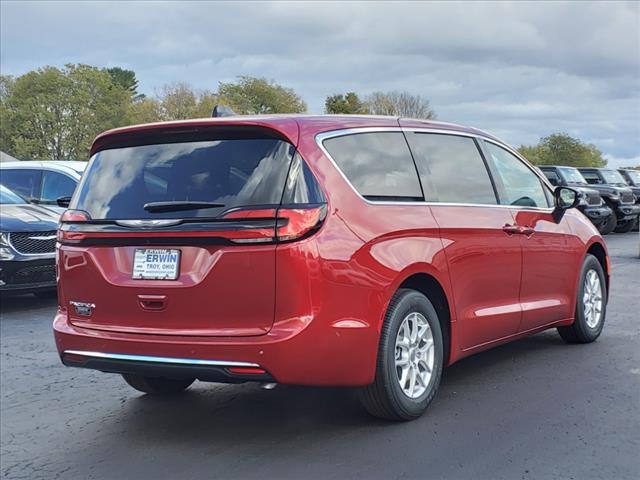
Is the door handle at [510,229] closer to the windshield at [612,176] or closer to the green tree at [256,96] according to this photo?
the windshield at [612,176]

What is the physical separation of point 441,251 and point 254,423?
1.54m

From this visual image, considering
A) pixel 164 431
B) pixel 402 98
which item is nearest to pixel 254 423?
pixel 164 431

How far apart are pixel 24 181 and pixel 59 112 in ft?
170

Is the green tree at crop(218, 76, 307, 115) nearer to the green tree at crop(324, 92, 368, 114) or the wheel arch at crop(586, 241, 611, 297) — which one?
the green tree at crop(324, 92, 368, 114)

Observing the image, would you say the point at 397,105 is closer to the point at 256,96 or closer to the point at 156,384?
the point at 256,96

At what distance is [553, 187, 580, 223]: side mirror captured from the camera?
6250mm

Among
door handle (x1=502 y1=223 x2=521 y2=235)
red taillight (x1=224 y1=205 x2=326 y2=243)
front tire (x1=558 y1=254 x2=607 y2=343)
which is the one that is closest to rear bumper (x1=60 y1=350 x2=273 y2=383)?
red taillight (x1=224 y1=205 x2=326 y2=243)

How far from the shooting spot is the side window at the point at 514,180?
5.70 meters

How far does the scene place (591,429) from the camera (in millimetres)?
4387

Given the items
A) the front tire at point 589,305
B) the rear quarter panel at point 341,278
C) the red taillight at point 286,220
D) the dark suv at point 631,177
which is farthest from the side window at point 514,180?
the dark suv at point 631,177

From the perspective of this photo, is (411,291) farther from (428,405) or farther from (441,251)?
(428,405)

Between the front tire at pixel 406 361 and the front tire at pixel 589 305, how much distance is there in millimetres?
2151

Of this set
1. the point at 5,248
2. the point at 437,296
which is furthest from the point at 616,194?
the point at 437,296

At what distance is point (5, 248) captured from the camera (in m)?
9.74
